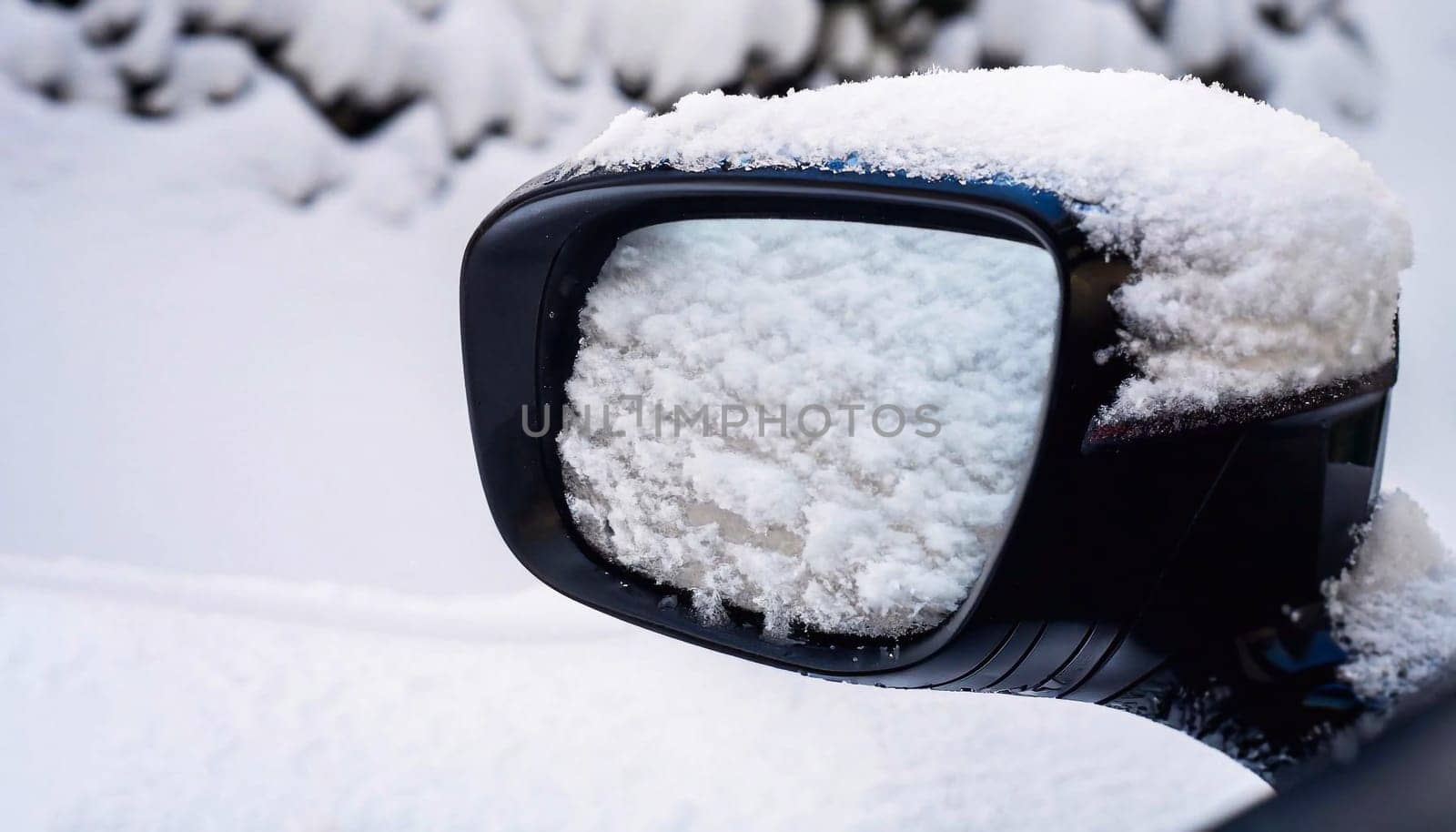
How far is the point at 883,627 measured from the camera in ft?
1.28

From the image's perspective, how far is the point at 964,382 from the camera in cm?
37

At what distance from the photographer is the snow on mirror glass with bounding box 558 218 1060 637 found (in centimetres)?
36

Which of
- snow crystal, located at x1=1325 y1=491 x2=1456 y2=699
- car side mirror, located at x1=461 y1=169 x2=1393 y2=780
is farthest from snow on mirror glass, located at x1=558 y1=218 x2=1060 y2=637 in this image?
snow crystal, located at x1=1325 y1=491 x2=1456 y2=699

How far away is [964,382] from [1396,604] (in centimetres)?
17

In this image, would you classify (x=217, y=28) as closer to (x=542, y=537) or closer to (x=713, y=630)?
(x=542, y=537)

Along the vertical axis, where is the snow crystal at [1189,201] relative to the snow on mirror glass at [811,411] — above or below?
above

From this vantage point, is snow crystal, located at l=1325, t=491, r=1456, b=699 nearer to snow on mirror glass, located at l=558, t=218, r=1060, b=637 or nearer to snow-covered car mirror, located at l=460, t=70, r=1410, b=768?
snow-covered car mirror, located at l=460, t=70, r=1410, b=768

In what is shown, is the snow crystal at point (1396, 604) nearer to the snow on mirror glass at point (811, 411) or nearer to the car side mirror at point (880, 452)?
the car side mirror at point (880, 452)

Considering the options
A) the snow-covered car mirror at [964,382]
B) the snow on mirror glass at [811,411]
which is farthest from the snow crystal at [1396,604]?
the snow on mirror glass at [811,411]

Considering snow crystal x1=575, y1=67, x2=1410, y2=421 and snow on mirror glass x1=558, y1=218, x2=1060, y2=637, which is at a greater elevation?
snow crystal x1=575, y1=67, x2=1410, y2=421

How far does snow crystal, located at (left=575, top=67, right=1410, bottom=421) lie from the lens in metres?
0.28

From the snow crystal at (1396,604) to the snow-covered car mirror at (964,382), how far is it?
1 centimetres

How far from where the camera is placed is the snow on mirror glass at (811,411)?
1.18 feet

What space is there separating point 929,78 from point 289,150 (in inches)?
46.2
